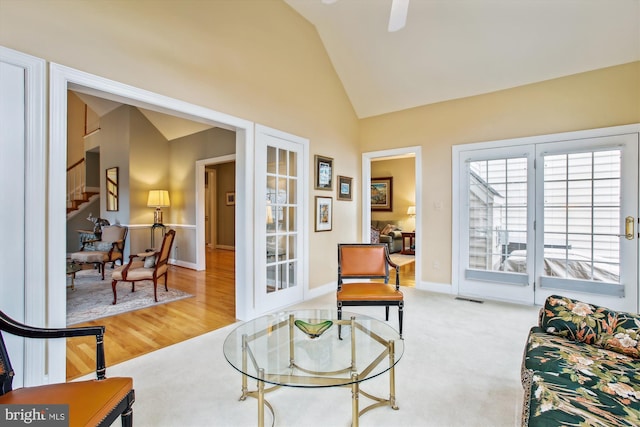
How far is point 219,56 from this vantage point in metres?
3.22

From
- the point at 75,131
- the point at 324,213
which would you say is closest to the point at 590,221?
the point at 324,213

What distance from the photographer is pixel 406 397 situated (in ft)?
6.73

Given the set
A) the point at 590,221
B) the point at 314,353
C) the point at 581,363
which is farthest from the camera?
the point at 590,221

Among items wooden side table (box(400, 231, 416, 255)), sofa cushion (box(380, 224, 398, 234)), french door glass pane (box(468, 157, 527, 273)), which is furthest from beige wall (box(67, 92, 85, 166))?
french door glass pane (box(468, 157, 527, 273))

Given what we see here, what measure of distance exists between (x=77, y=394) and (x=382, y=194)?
9341mm

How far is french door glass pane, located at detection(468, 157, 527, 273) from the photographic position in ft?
13.6

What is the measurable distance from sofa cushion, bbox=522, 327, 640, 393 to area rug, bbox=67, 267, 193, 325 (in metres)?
4.14

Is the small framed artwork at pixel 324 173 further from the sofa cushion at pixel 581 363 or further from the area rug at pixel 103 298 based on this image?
the sofa cushion at pixel 581 363

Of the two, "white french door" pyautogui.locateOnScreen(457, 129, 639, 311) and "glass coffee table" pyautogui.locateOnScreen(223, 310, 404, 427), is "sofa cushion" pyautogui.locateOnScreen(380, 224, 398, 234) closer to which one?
"white french door" pyautogui.locateOnScreen(457, 129, 639, 311)

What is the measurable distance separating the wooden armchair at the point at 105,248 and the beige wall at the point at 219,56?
4.06 metres

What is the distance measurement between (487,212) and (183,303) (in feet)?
14.3

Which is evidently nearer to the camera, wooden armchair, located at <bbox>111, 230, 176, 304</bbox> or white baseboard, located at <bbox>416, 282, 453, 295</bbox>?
wooden armchair, located at <bbox>111, 230, 176, 304</bbox>

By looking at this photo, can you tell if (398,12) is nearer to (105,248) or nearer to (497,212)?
(497,212)

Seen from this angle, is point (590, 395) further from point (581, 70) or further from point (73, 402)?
point (581, 70)
